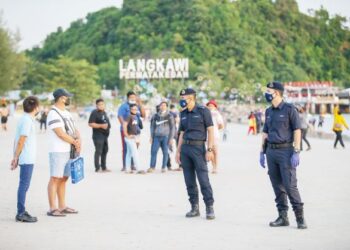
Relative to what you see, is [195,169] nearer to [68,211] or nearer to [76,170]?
[76,170]

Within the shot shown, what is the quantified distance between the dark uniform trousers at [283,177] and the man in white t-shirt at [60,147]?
8.60 ft

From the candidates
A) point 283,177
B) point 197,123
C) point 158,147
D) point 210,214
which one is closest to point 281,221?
point 283,177

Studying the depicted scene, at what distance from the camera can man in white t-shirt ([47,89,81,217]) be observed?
9.23 m

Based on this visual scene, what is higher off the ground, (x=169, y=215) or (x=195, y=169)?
(x=195, y=169)

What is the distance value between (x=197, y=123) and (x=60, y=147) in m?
1.82

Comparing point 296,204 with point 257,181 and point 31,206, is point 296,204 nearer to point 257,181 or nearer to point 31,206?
point 31,206

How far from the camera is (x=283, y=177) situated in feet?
27.4

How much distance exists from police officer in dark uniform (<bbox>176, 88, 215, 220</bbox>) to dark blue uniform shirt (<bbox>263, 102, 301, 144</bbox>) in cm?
102

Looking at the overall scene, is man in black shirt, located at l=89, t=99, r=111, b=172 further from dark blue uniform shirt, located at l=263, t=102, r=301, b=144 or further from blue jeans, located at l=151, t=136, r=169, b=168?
dark blue uniform shirt, located at l=263, t=102, r=301, b=144

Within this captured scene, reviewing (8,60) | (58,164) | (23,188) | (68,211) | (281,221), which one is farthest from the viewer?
(8,60)

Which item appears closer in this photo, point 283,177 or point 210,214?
point 283,177

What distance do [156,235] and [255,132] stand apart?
32022 mm

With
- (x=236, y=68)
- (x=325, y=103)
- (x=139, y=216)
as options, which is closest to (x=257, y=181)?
(x=139, y=216)

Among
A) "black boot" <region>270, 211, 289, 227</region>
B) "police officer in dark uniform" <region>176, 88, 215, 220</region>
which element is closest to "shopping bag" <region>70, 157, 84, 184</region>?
"police officer in dark uniform" <region>176, 88, 215, 220</region>
